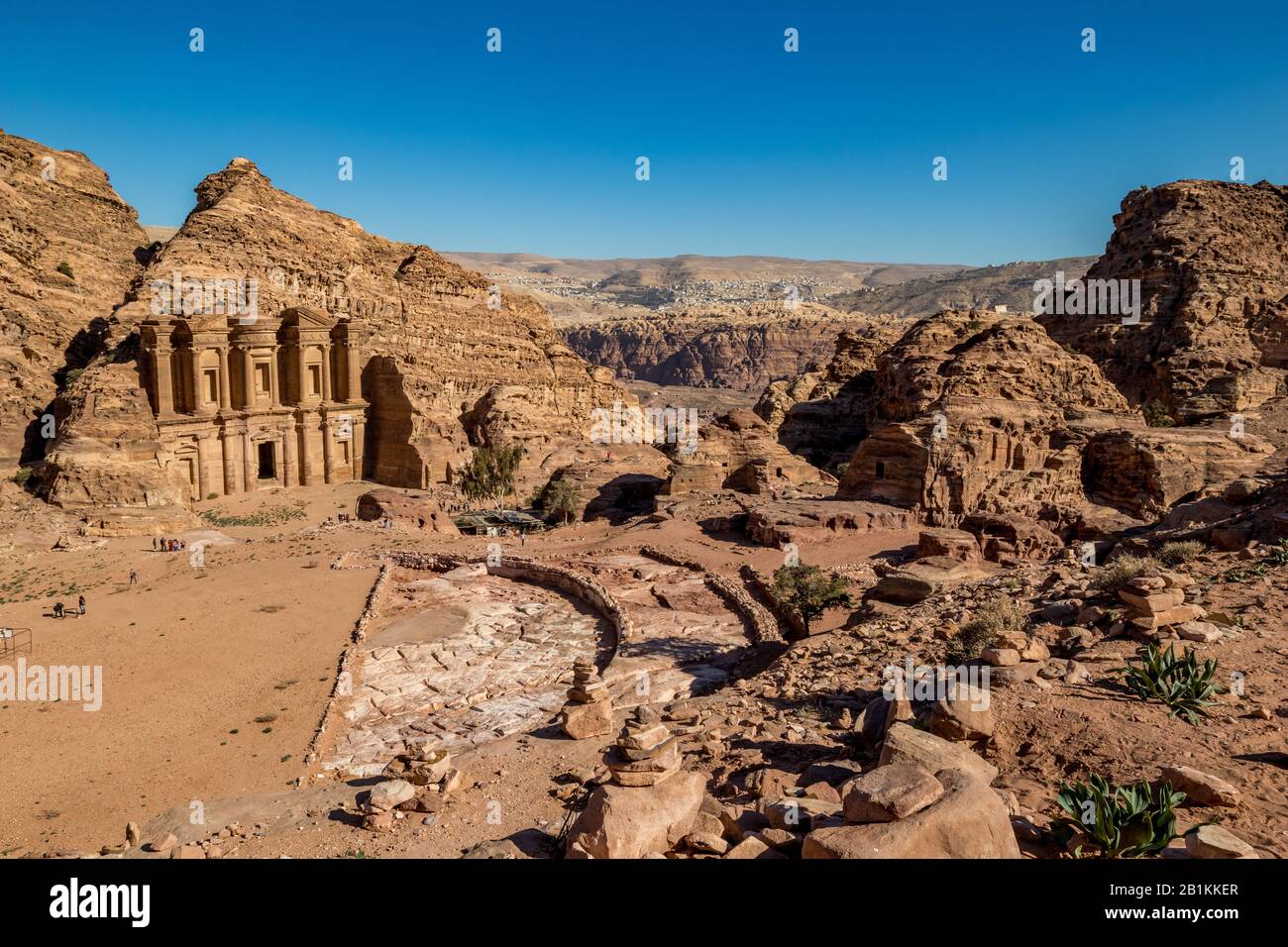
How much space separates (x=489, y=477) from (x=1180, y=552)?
3243 cm

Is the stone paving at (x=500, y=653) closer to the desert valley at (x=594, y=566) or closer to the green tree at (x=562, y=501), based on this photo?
the desert valley at (x=594, y=566)

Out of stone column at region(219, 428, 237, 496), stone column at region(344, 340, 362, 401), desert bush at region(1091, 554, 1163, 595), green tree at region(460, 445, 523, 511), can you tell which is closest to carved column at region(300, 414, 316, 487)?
stone column at region(344, 340, 362, 401)

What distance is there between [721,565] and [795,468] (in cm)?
1475

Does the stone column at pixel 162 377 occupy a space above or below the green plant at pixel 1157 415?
above

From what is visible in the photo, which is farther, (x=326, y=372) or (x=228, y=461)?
(x=326, y=372)

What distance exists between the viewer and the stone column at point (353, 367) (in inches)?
1770

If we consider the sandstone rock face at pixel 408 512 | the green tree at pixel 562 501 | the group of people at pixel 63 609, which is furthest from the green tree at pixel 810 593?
the green tree at pixel 562 501

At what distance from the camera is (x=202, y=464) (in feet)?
125

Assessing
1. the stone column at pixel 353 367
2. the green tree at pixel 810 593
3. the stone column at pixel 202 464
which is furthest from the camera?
the stone column at pixel 353 367

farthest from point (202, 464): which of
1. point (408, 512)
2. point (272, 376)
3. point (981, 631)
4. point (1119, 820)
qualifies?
point (1119, 820)

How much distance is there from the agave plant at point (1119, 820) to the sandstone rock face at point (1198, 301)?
4600cm

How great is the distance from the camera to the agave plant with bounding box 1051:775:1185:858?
637 cm

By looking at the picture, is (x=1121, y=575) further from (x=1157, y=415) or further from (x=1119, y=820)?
(x=1157, y=415)
